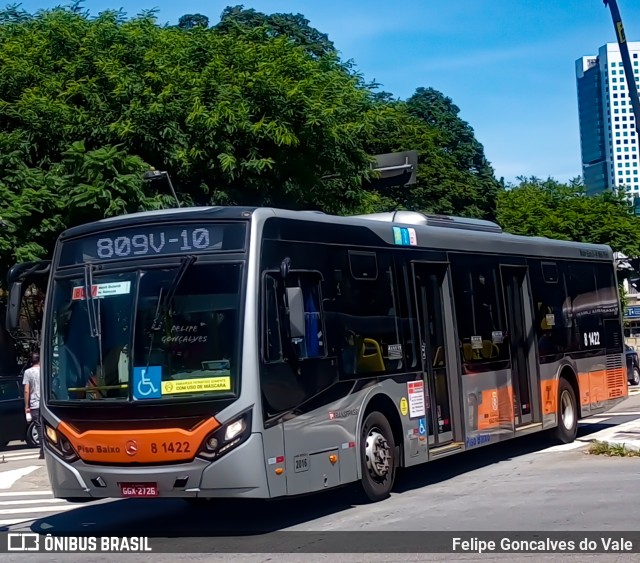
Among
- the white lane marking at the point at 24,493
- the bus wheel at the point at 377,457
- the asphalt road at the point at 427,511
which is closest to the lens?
the asphalt road at the point at 427,511

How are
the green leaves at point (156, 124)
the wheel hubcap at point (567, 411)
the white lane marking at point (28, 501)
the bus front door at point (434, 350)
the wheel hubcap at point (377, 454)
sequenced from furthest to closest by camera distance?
the green leaves at point (156, 124) → the wheel hubcap at point (567, 411) → the white lane marking at point (28, 501) → the bus front door at point (434, 350) → the wheel hubcap at point (377, 454)

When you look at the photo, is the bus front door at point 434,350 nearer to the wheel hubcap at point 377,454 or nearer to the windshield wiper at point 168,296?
the wheel hubcap at point 377,454

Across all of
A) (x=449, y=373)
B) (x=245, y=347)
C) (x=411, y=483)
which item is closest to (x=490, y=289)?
(x=449, y=373)

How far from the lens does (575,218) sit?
63.2m

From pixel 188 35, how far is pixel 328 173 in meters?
5.81

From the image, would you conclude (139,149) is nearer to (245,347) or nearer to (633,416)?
(633,416)

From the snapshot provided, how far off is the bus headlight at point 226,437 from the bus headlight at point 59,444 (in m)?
1.46

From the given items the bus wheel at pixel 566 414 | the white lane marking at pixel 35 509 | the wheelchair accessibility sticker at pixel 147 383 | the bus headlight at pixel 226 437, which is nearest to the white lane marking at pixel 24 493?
the white lane marking at pixel 35 509

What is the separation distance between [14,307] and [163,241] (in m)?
1.58

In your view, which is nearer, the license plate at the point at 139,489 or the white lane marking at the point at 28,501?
the license plate at the point at 139,489

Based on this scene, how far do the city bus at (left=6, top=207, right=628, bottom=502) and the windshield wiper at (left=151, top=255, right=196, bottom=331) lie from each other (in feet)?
0.04

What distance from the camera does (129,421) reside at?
10172mm

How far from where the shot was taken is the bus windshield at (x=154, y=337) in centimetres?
1012

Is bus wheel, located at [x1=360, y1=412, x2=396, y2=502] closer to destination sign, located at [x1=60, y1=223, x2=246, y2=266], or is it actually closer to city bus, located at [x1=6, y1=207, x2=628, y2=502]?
city bus, located at [x1=6, y1=207, x2=628, y2=502]
